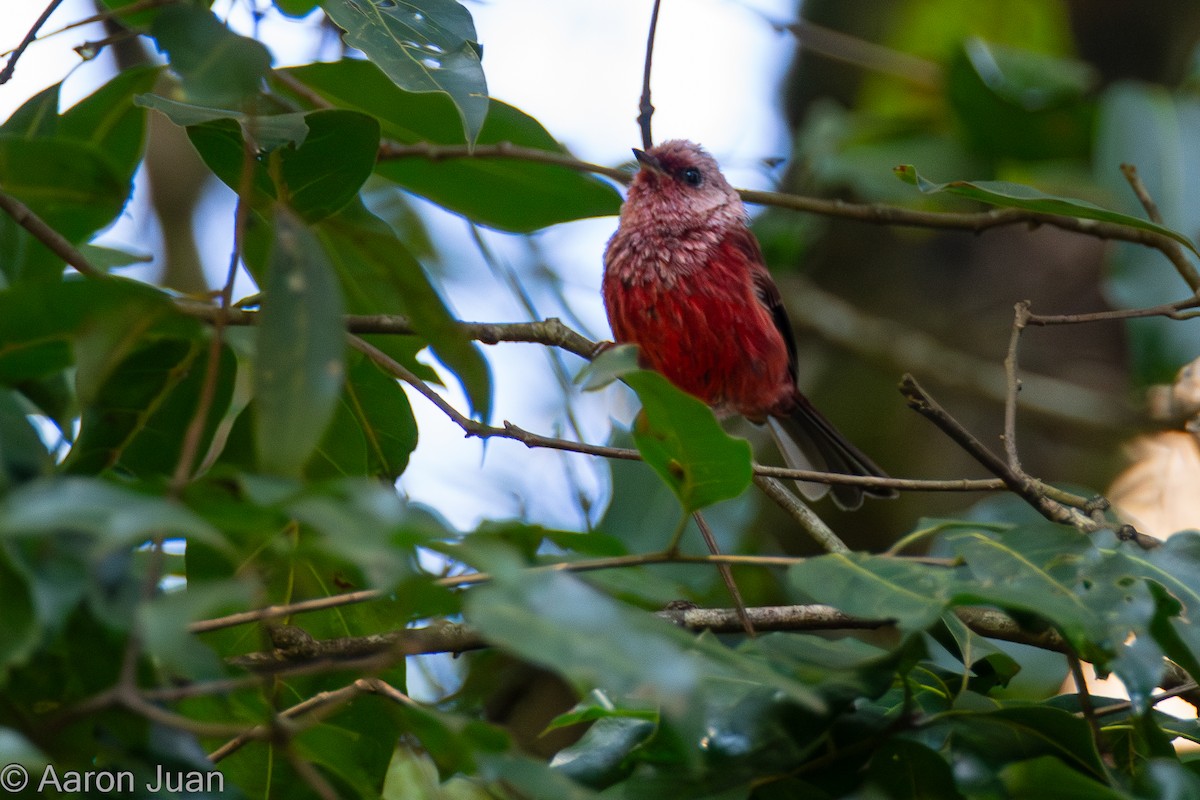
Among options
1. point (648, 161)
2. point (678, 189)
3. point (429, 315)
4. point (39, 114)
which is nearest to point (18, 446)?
point (429, 315)

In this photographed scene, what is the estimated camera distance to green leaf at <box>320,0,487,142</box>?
2.28 metres

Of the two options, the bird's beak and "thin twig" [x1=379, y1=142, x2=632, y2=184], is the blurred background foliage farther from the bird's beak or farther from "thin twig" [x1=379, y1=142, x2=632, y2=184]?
the bird's beak

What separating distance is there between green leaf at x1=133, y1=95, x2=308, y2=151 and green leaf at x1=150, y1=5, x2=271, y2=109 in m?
0.06

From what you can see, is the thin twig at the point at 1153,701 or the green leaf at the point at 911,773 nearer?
the green leaf at the point at 911,773

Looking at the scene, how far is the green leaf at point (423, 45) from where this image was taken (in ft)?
7.47

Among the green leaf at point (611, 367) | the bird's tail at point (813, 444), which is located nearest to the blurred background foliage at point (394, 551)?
the green leaf at point (611, 367)

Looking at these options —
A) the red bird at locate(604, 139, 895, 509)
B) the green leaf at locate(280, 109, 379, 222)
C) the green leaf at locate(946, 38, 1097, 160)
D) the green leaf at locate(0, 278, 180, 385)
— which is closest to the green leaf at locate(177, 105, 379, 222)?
the green leaf at locate(280, 109, 379, 222)

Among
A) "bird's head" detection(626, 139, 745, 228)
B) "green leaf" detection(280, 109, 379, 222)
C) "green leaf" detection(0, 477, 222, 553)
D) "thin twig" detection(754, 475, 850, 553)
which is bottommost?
"thin twig" detection(754, 475, 850, 553)

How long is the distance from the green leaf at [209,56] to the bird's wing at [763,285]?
2.90 meters

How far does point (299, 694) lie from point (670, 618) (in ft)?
2.63

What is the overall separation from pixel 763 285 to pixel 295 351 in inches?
138

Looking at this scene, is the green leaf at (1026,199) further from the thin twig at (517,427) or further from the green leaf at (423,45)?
the green leaf at (423,45)

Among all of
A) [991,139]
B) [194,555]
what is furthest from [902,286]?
[194,555]

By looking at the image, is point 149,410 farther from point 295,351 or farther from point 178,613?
point 178,613
